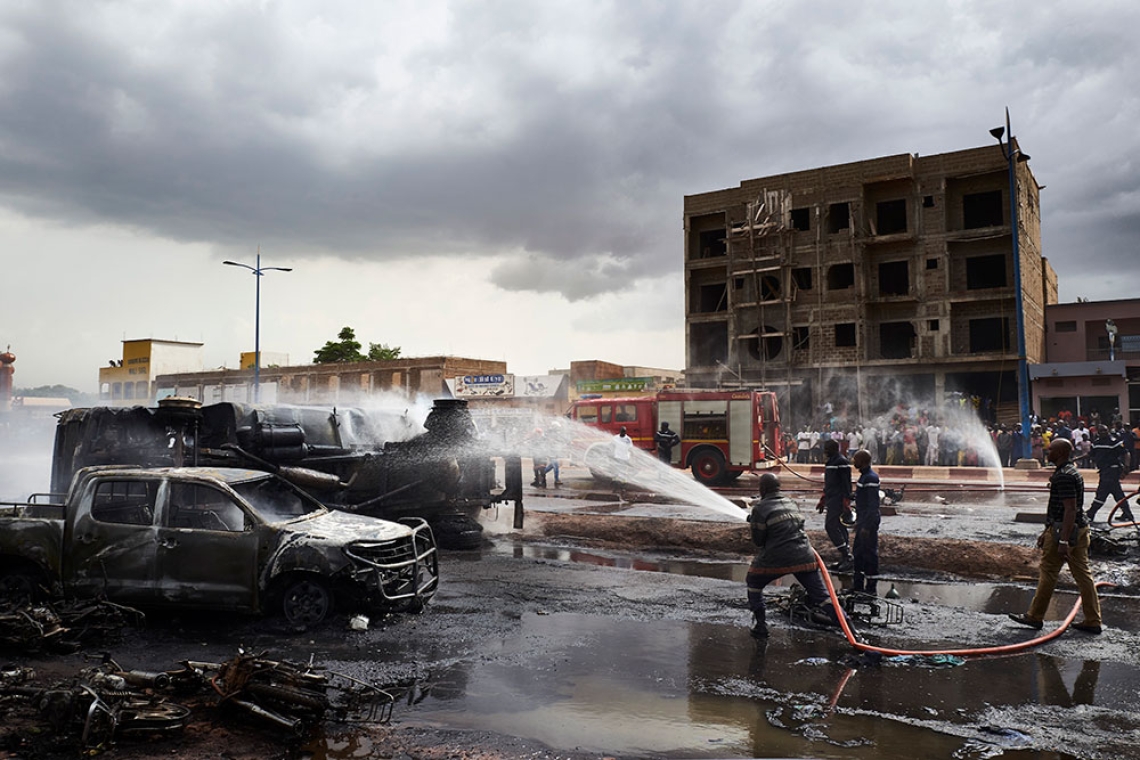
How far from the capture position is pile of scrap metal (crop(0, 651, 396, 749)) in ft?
14.8

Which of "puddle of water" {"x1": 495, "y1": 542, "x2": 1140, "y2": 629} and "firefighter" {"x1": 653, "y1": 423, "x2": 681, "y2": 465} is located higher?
"firefighter" {"x1": 653, "y1": 423, "x2": 681, "y2": 465}

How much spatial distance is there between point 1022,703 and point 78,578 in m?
7.84

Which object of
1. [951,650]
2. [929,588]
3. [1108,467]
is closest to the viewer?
[951,650]

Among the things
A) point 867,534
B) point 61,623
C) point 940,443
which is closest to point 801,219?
point 940,443

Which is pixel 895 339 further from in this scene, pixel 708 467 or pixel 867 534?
pixel 867 534

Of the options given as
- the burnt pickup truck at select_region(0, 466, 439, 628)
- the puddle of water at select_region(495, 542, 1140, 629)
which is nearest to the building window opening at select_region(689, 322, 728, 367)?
the puddle of water at select_region(495, 542, 1140, 629)

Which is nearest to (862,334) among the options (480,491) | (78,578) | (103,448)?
(480,491)

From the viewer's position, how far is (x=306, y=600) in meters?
6.97

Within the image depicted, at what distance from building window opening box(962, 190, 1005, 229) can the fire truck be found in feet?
69.8

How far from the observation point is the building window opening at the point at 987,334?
35.5 m

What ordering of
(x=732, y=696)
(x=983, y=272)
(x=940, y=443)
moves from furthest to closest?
(x=983, y=272), (x=940, y=443), (x=732, y=696)

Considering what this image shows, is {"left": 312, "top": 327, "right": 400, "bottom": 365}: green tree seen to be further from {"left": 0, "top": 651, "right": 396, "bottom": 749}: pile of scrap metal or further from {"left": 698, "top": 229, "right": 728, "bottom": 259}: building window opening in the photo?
{"left": 0, "top": 651, "right": 396, "bottom": 749}: pile of scrap metal

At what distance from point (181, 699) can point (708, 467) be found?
18.1 m

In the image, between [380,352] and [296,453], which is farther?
[380,352]
